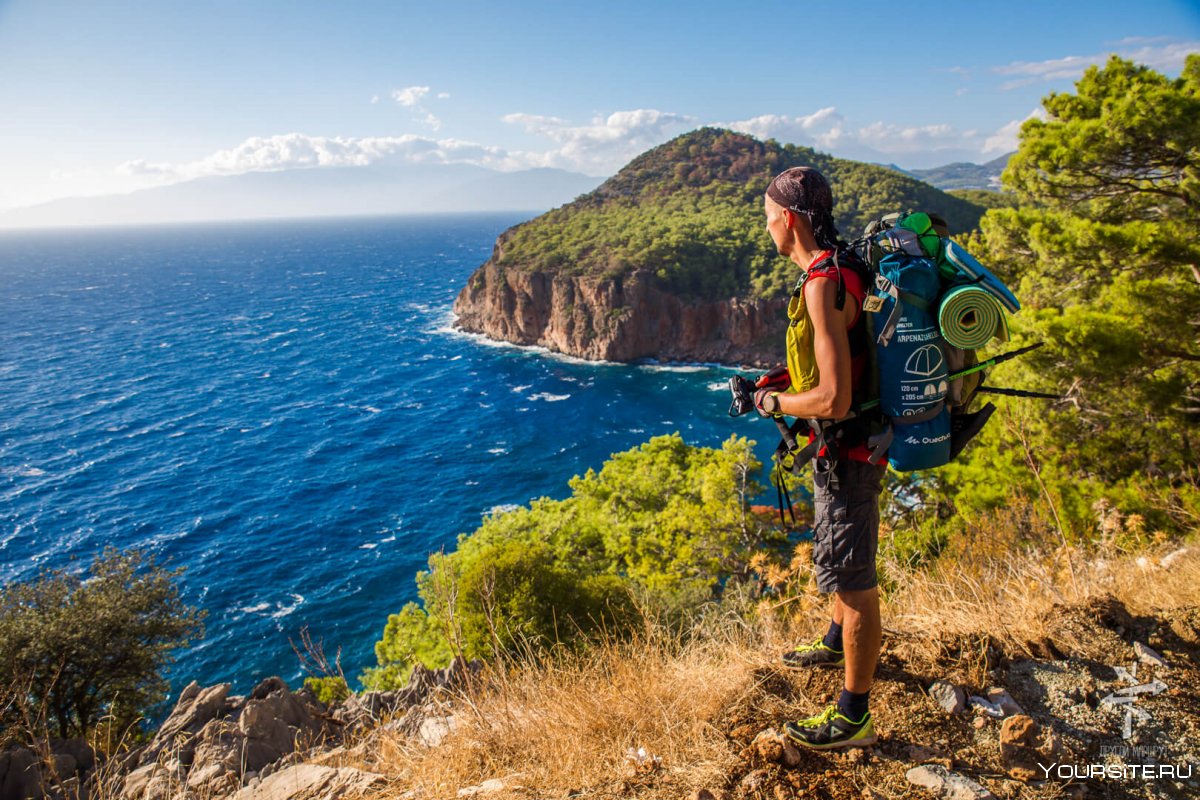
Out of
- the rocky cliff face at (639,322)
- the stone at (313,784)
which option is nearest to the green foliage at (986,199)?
the rocky cliff face at (639,322)

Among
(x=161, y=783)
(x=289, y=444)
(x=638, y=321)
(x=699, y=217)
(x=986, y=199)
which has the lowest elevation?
(x=289, y=444)

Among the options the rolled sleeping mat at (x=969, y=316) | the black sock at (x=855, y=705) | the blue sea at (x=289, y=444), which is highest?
the rolled sleeping mat at (x=969, y=316)

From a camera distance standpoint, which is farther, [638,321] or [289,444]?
[638,321]

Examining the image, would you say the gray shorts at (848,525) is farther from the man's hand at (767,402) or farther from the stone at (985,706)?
the stone at (985,706)

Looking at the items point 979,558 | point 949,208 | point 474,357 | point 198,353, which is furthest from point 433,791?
point 949,208

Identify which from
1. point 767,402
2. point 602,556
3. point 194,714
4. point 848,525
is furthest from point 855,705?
point 602,556

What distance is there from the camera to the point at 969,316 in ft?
8.81

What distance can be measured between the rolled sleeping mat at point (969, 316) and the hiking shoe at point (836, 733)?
5.98 feet

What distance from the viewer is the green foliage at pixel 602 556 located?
13.9 meters

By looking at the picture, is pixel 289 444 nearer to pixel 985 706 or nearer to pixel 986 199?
pixel 985 706

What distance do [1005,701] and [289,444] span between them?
43.7 metres

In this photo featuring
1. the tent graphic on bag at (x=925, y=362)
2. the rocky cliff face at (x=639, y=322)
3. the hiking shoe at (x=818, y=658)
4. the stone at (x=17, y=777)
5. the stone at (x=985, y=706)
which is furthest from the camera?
the rocky cliff face at (x=639, y=322)

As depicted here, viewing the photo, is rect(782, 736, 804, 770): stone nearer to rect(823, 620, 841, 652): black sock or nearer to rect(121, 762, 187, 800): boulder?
rect(823, 620, 841, 652): black sock

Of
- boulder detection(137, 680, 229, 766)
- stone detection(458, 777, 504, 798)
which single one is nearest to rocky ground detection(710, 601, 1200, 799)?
stone detection(458, 777, 504, 798)
